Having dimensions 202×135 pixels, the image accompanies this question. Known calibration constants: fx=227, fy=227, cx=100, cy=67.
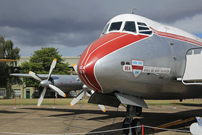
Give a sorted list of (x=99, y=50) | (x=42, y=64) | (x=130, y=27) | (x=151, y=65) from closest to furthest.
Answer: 1. (x=99, y=50)
2. (x=151, y=65)
3. (x=130, y=27)
4. (x=42, y=64)

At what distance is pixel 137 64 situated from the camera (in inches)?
347

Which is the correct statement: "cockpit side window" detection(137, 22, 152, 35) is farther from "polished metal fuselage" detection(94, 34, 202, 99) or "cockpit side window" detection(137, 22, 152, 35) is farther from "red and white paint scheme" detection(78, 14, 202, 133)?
"polished metal fuselage" detection(94, 34, 202, 99)

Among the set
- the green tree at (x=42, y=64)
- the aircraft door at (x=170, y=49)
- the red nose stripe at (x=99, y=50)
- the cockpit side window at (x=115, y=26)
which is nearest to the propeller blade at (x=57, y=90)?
the cockpit side window at (x=115, y=26)

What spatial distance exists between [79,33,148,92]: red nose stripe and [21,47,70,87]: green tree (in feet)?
174

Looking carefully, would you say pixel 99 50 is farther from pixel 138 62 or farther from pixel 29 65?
pixel 29 65

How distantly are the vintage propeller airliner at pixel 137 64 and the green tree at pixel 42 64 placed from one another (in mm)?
52675

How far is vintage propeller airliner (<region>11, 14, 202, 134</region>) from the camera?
839 cm

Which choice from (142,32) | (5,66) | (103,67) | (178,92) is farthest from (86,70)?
(5,66)

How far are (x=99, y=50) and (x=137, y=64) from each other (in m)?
1.58

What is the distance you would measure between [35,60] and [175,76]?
58379 millimetres

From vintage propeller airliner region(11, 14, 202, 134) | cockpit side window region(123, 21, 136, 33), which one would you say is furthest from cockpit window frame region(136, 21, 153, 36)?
cockpit side window region(123, 21, 136, 33)

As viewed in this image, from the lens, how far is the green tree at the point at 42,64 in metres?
61.3

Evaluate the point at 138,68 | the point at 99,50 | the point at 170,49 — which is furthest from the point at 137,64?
the point at 170,49

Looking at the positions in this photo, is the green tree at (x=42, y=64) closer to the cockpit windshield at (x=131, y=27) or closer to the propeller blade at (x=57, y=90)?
the propeller blade at (x=57, y=90)
